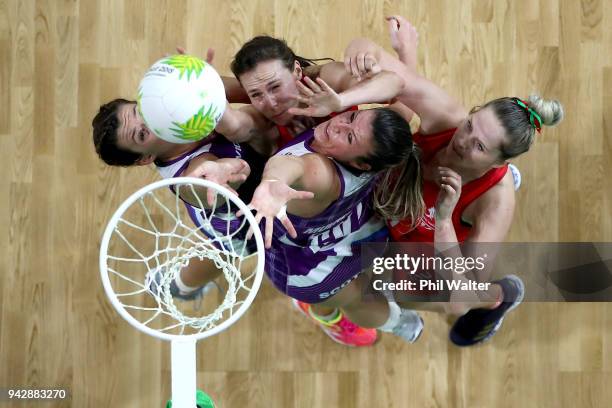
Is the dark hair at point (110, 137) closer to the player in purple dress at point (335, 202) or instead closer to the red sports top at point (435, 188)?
the player in purple dress at point (335, 202)

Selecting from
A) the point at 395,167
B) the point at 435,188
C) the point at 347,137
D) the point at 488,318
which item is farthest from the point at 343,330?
the point at 347,137

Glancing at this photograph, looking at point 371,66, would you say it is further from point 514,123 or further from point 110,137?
point 110,137

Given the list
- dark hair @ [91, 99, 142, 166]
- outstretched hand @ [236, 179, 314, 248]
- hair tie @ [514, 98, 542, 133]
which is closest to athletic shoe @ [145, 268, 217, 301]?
dark hair @ [91, 99, 142, 166]

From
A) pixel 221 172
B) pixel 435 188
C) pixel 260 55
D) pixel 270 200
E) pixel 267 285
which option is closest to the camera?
pixel 270 200

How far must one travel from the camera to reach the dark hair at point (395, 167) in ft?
4.50

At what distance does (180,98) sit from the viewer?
4.05ft

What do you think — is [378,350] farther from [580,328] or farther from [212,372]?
[580,328]

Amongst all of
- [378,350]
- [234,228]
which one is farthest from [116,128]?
[378,350]

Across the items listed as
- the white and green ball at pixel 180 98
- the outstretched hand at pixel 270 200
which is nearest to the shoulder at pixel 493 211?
the outstretched hand at pixel 270 200

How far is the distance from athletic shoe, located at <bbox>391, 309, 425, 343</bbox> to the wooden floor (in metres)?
0.10

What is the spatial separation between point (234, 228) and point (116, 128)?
378 mm

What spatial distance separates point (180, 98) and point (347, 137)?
1.22 ft

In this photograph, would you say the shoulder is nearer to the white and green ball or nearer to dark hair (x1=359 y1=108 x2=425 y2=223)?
dark hair (x1=359 y1=108 x2=425 y2=223)

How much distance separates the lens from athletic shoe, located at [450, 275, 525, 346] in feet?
6.75
